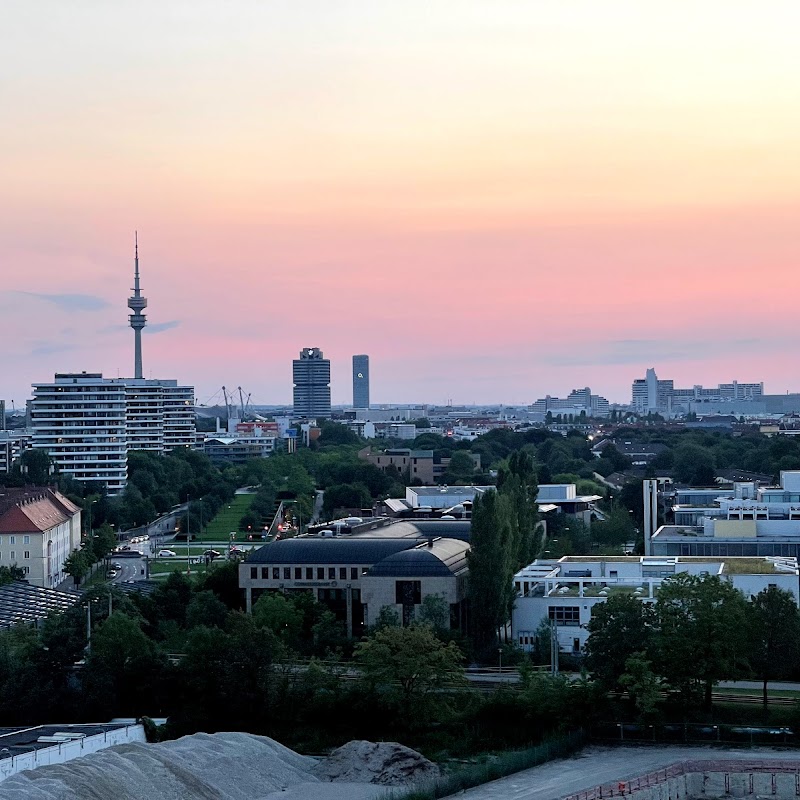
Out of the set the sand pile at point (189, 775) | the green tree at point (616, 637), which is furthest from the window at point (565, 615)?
the sand pile at point (189, 775)

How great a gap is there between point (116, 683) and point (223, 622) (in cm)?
558

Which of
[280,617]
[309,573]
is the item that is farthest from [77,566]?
[280,617]

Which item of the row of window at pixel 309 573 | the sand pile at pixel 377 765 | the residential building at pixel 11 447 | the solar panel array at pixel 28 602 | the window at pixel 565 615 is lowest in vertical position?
the sand pile at pixel 377 765

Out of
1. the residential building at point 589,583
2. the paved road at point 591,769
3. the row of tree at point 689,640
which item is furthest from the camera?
the residential building at point 589,583

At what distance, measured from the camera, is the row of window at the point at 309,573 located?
145ft

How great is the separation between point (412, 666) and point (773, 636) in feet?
28.4

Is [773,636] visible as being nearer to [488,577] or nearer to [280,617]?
[488,577]

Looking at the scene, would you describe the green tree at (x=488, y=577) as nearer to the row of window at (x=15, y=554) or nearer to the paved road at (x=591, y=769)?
the paved road at (x=591, y=769)

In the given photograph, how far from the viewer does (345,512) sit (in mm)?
73688

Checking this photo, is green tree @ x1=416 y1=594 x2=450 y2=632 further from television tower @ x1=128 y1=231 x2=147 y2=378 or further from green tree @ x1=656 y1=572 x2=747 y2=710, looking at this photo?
television tower @ x1=128 y1=231 x2=147 y2=378

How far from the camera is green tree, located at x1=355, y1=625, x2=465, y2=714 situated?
34188mm

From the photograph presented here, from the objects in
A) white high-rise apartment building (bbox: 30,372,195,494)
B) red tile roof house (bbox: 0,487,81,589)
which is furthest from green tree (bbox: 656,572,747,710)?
white high-rise apartment building (bbox: 30,372,195,494)

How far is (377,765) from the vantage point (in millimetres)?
30812

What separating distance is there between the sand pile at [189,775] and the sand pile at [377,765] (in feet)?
1.02
